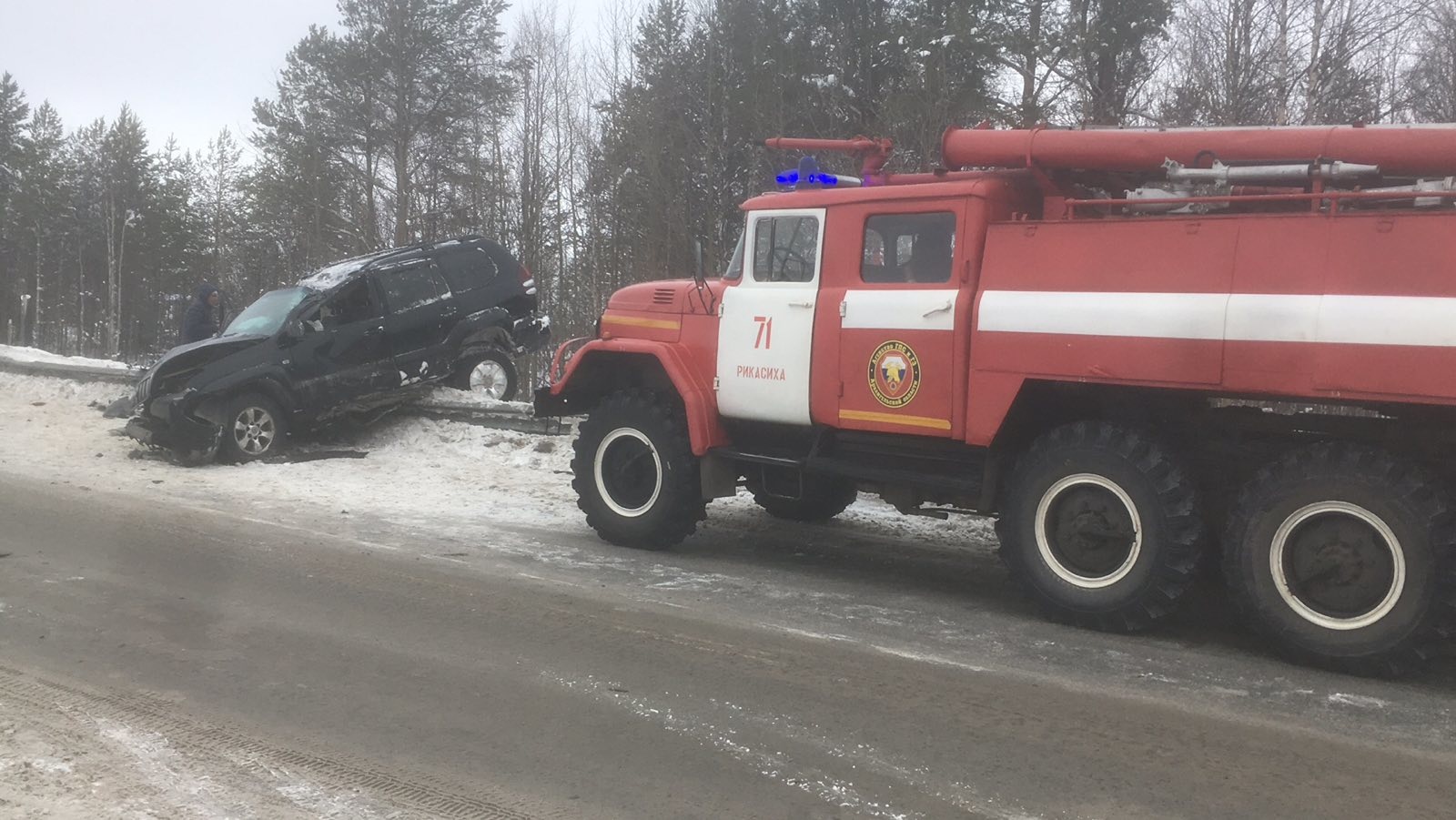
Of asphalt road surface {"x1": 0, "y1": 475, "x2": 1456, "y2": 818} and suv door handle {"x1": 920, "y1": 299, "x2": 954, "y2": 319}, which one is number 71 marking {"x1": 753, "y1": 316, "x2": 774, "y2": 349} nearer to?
suv door handle {"x1": 920, "y1": 299, "x2": 954, "y2": 319}

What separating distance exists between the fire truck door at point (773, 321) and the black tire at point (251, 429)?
7056mm

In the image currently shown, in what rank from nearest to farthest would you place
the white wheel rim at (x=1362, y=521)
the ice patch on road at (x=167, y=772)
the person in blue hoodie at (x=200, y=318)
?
the ice patch on road at (x=167, y=772) < the white wheel rim at (x=1362, y=521) < the person in blue hoodie at (x=200, y=318)

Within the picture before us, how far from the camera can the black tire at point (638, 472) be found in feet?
28.6

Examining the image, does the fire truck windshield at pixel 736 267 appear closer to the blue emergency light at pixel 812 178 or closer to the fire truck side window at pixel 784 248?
the fire truck side window at pixel 784 248

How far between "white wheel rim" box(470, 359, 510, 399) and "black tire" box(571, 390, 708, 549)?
625cm

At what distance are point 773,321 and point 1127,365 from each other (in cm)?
265

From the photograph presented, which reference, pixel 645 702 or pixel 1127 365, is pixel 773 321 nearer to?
pixel 1127 365

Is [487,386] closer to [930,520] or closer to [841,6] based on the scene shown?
[930,520]

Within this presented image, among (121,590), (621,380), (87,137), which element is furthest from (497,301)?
(87,137)

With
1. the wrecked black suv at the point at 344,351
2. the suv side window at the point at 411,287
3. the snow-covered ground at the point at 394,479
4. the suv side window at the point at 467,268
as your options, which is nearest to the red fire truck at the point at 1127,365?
the snow-covered ground at the point at 394,479

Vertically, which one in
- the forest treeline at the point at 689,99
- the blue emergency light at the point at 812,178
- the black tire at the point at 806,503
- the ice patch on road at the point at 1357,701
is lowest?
the ice patch on road at the point at 1357,701

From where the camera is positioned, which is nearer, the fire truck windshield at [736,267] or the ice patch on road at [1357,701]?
the ice patch on road at [1357,701]

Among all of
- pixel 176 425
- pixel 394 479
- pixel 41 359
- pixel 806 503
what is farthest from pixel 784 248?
pixel 41 359

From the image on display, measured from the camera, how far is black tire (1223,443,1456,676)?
566cm
